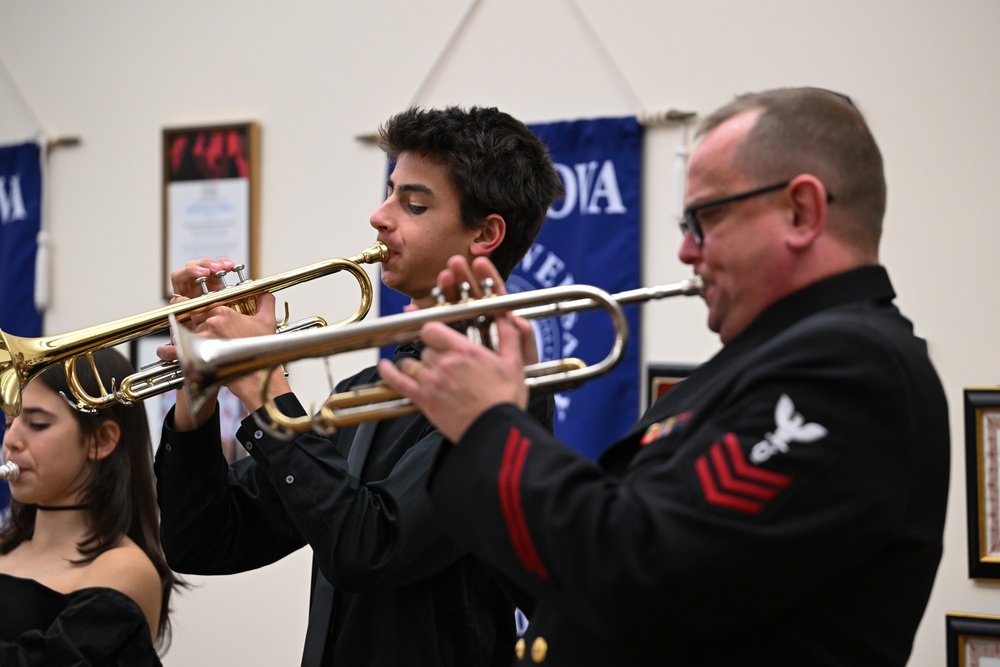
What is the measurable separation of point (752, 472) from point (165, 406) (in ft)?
10.6

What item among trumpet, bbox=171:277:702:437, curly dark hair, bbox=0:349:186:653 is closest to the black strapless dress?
curly dark hair, bbox=0:349:186:653

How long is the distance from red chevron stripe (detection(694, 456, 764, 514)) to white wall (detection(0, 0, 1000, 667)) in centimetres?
213

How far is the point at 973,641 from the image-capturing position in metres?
2.92

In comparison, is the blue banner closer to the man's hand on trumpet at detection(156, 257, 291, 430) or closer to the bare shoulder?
the bare shoulder

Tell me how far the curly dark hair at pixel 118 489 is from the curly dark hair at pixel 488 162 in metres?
1.01

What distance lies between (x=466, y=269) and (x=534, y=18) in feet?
7.69

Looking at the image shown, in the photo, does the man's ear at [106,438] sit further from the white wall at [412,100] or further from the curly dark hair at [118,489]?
the white wall at [412,100]

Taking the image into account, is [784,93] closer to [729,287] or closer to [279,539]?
[729,287]

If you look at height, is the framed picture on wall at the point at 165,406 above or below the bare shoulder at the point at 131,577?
above

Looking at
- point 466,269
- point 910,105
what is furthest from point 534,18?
point 466,269

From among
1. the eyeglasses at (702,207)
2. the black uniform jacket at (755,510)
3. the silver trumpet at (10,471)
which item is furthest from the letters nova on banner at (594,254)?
the black uniform jacket at (755,510)

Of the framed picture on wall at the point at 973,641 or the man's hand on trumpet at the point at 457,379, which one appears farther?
the framed picture on wall at the point at 973,641

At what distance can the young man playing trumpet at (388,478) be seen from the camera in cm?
174

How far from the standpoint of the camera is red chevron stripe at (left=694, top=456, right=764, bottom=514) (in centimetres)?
110
